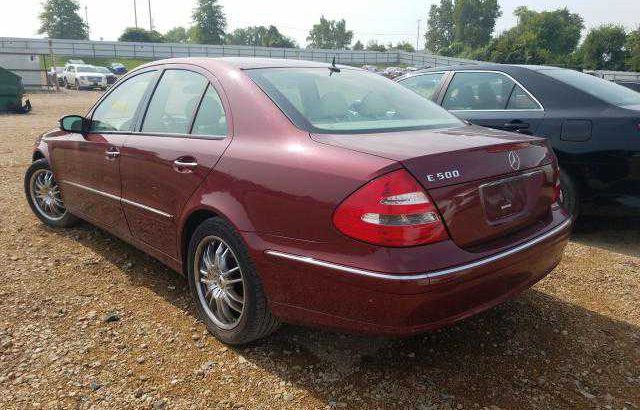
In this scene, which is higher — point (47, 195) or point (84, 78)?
point (84, 78)

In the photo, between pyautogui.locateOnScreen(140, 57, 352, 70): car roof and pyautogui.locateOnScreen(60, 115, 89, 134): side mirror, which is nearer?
pyautogui.locateOnScreen(140, 57, 352, 70): car roof

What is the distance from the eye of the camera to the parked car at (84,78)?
30969mm

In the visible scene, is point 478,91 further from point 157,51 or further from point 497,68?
point 157,51

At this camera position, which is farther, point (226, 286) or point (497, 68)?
point (497, 68)

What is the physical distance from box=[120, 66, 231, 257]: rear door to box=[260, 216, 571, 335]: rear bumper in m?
0.77

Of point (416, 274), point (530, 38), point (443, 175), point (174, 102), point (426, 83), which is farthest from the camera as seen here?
point (530, 38)

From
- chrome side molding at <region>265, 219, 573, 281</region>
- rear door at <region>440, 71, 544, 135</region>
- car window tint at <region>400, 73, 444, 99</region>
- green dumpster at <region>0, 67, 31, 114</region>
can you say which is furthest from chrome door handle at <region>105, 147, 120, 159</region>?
green dumpster at <region>0, 67, 31, 114</region>

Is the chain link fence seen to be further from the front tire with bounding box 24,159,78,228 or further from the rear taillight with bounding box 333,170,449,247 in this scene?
the rear taillight with bounding box 333,170,449,247

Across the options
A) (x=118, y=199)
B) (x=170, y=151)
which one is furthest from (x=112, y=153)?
(x=170, y=151)

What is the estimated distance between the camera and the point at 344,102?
2.81 metres

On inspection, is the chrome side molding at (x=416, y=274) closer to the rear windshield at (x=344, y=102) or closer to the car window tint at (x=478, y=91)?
the rear windshield at (x=344, y=102)

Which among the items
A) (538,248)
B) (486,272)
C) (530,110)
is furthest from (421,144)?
(530,110)

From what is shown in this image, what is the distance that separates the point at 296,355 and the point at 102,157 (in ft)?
6.69

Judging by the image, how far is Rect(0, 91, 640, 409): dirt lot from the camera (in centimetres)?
233
